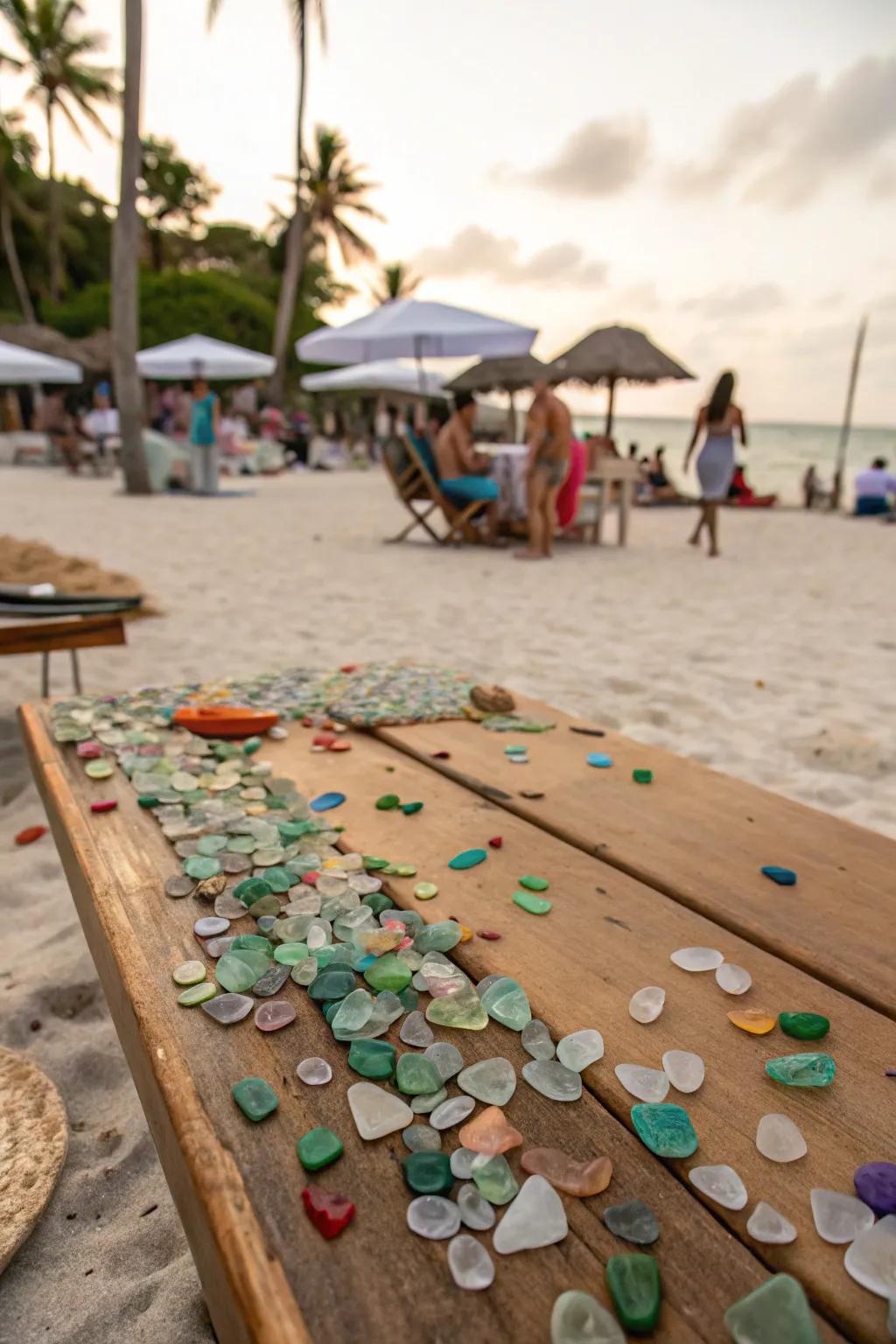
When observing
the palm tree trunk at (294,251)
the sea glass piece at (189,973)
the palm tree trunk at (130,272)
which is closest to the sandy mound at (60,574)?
the sea glass piece at (189,973)

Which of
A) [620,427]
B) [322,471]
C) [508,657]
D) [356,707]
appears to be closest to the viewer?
[356,707]

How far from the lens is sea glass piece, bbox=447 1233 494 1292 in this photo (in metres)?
0.61

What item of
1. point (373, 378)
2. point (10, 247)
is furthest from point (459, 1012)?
point (10, 247)

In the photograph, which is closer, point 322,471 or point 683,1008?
point 683,1008

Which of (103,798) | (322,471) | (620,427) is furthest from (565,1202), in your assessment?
(620,427)

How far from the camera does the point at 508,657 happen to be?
390cm

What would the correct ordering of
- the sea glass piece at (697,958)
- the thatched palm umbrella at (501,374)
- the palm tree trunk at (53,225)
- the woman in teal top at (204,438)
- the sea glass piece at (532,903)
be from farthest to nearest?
the palm tree trunk at (53,225) → the thatched palm umbrella at (501,374) → the woman in teal top at (204,438) → the sea glass piece at (532,903) → the sea glass piece at (697,958)

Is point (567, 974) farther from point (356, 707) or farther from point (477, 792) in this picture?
point (356, 707)

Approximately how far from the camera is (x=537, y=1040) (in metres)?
0.86

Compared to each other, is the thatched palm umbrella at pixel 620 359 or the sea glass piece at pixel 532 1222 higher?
the thatched palm umbrella at pixel 620 359

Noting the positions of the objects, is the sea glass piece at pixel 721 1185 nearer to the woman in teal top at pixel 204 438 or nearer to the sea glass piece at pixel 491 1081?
the sea glass piece at pixel 491 1081

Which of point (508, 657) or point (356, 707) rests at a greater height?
point (356, 707)

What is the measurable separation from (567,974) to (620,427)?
85.3 m

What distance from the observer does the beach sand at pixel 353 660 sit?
1049mm
